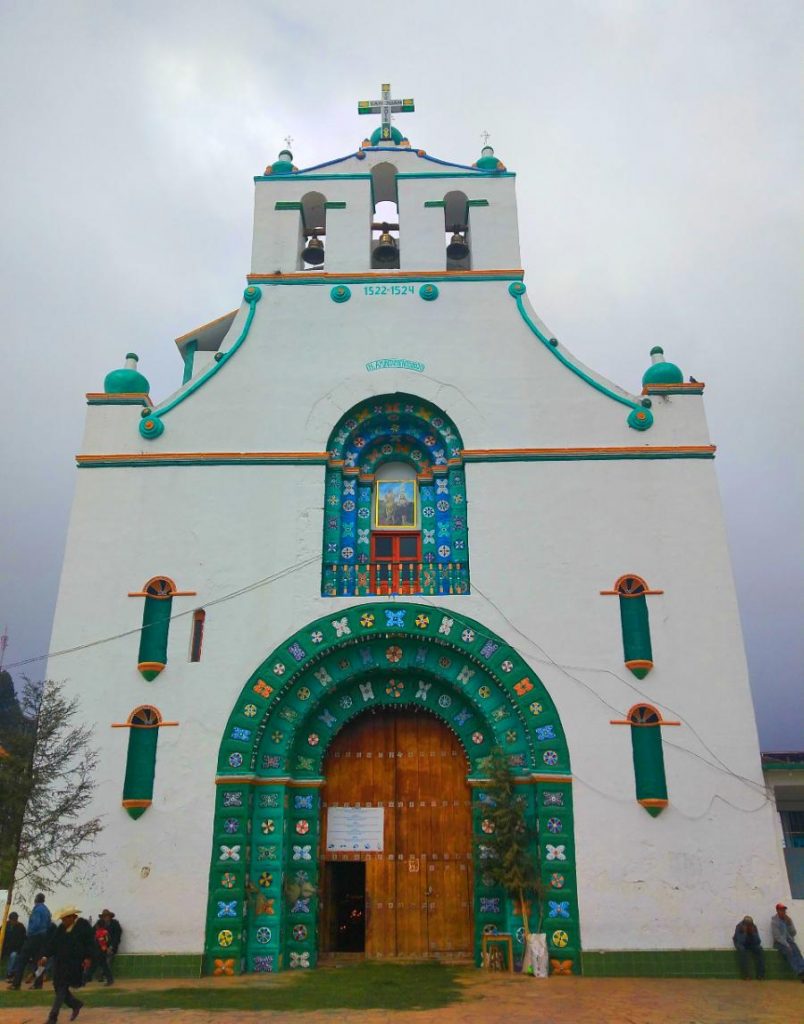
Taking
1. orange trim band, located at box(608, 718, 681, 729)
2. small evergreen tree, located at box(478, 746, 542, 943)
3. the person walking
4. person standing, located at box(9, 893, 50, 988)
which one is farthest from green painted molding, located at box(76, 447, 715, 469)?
the person walking

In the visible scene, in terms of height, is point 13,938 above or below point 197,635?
below

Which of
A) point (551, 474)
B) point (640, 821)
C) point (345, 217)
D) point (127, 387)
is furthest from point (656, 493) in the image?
point (127, 387)

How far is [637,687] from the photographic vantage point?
469 inches

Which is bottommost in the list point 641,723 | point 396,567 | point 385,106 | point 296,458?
point 641,723

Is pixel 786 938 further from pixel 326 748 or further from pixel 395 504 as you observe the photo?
pixel 395 504

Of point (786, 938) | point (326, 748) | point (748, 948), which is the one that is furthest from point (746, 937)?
point (326, 748)

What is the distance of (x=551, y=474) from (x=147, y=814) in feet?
24.7

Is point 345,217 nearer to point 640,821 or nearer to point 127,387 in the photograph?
A: point 127,387

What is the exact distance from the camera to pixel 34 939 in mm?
10414

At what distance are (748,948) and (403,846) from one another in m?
4.57

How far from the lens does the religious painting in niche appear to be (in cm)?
1346

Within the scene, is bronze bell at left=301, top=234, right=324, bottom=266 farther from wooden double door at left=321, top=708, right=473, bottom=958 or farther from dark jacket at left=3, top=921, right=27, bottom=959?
dark jacket at left=3, top=921, right=27, bottom=959

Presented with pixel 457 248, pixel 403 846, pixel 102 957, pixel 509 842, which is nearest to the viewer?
pixel 102 957

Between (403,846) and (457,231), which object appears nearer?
(403,846)
